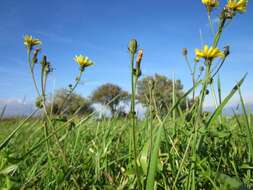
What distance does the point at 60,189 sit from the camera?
5.07 ft

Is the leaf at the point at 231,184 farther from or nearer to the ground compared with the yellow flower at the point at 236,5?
nearer to the ground

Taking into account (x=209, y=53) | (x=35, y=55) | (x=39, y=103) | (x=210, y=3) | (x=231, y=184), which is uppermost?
A: (x=210, y=3)

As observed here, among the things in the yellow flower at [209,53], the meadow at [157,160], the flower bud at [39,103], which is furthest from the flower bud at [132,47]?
the flower bud at [39,103]

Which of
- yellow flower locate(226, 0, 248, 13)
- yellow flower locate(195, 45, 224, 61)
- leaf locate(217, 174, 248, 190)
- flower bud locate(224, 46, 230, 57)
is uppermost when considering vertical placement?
yellow flower locate(226, 0, 248, 13)

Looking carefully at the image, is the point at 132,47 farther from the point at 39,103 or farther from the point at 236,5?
the point at 39,103

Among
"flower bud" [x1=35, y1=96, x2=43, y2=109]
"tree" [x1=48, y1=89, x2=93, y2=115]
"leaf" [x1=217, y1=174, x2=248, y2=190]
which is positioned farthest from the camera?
"tree" [x1=48, y1=89, x2=93, y2=115]

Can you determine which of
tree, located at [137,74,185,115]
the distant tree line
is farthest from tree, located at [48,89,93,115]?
tree, located at [137,74,185,115]

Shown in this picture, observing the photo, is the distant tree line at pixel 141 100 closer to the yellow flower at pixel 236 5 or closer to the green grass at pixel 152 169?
the green grass at pixel 152 169

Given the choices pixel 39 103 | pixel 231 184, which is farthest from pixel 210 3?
pixel 39 103

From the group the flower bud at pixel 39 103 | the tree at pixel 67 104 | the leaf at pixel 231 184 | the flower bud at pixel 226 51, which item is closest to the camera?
the leaf at pixel 231 184

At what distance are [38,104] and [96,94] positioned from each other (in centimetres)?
7195

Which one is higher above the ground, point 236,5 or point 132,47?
point 236,5

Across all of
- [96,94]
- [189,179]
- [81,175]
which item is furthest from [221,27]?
[96,94]

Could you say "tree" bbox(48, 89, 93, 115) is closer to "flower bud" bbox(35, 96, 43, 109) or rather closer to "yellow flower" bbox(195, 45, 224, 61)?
"flower bud" bbox(35, 96, 43, 109)
